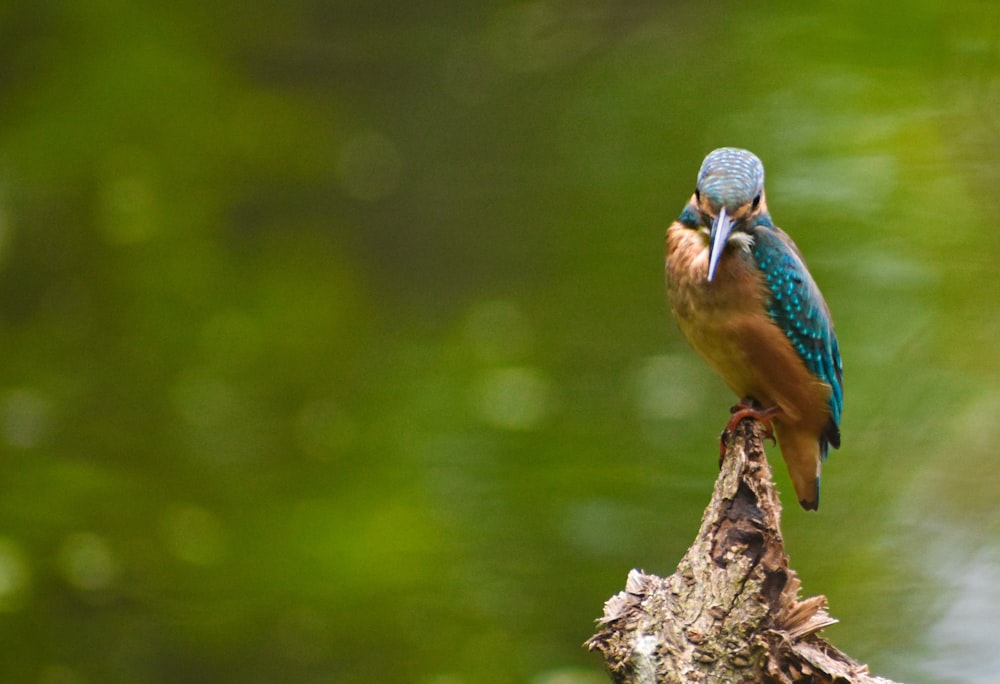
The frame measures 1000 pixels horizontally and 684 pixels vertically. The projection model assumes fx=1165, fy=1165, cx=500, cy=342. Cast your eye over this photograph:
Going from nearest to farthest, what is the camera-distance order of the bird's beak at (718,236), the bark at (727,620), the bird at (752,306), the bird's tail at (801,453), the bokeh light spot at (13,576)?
1. the bark at (727,620)
2. the bird's beak at (718,236)
3. the bird at (752,306)
4. the bird's tail at (801,453)
5. the bokeh light spot at (13,576)

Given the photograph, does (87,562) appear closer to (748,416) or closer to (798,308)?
(748,416)

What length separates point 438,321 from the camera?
13.8ft

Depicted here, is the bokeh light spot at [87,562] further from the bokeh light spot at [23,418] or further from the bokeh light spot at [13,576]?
the bokeh light spot at [23,418]

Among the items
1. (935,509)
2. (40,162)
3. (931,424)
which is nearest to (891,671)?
(935,509)

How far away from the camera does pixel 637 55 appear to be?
4215mm

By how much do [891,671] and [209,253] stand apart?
2.70 metres

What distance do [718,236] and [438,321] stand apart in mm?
1712

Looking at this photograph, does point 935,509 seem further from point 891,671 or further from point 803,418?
point 803,418

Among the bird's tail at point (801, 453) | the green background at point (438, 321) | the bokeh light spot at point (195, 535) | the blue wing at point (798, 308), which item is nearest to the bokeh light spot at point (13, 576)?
the green background at point (438, 321)

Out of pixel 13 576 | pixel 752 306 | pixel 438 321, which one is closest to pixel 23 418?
pixel 13 576

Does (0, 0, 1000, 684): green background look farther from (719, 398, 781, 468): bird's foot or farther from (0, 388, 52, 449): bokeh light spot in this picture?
(719, 398, 781, 468): bird's foot

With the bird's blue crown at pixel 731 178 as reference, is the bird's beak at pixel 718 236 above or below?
below

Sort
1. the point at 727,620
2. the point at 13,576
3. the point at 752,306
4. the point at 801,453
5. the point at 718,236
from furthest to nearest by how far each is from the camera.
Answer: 1. the point at 13,576
2. the point at 801,453
3. the point at 752,306
4. the point at 718,236
5. the point at 727,620

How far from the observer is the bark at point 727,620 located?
2035 mm
